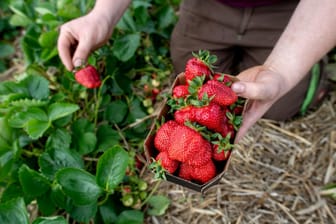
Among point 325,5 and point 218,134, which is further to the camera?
point 325,5

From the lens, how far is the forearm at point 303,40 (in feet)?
3.20

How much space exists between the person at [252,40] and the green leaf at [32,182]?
0.32 meters

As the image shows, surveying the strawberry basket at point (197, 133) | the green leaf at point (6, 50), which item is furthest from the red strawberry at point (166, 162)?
the green leaf at point (6, 50)

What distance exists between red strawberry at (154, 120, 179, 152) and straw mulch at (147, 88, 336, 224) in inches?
14.3

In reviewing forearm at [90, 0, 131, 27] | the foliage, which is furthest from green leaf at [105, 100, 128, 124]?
forearm at [90, 0, 131, 27]

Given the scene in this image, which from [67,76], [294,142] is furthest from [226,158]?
[67,76]

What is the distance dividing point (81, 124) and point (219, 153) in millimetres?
535

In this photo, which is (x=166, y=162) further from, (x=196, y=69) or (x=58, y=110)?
(x=58, y=110)

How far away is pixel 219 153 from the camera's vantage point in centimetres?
84

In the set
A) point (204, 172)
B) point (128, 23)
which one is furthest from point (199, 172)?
point (128, 23)

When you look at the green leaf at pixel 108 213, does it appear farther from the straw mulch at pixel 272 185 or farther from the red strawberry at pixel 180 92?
the red strawberry at pixel 180 92

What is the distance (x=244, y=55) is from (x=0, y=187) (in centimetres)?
88

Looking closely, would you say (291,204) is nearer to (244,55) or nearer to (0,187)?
(244,55)

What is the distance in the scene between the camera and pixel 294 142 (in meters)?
1.27
